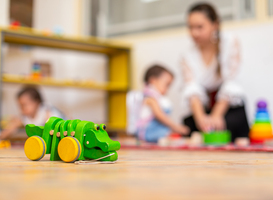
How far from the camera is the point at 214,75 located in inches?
90.7

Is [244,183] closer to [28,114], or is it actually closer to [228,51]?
[228,51]

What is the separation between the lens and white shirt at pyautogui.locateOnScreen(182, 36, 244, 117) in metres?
2.18

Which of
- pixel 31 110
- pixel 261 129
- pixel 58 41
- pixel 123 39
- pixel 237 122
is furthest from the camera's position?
pixel 123 39

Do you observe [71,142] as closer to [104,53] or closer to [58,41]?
[58,41]

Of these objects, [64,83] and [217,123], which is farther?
[64,83]

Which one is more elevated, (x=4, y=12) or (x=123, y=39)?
(x=4, y=12)

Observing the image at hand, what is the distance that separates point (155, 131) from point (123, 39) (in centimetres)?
134

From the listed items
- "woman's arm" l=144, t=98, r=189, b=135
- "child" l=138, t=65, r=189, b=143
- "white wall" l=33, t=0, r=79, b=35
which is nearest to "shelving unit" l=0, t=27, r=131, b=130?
"white wall" l=33, t=0, r=79, b=35

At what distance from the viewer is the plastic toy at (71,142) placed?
0.72 metres

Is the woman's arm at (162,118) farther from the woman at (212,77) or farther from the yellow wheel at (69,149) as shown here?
the yellow wheel at (69,149)

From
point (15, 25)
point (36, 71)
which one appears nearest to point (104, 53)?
point (36, 71)

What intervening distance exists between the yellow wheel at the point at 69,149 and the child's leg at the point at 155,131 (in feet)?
5.32

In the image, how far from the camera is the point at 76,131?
2.44ft

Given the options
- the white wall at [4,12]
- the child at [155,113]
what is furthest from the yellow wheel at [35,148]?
the white wall at [4,12]
